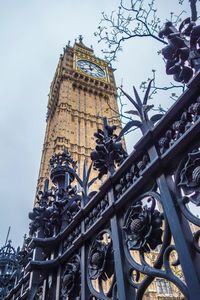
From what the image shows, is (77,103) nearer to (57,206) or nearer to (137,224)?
(57,206)

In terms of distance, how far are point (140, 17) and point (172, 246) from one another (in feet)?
10.3

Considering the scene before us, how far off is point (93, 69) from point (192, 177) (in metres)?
35.7

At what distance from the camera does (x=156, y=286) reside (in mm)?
16969

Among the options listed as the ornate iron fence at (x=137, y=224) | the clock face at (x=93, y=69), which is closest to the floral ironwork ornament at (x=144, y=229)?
the ornate iron fence at (x=137, y=224)

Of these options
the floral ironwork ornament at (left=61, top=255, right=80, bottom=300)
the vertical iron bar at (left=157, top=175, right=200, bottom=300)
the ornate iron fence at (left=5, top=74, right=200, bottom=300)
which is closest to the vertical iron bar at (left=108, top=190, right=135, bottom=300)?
the ornate iron fence at (left=5, top=74, right=200, bottom=300)

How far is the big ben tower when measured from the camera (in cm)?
2789

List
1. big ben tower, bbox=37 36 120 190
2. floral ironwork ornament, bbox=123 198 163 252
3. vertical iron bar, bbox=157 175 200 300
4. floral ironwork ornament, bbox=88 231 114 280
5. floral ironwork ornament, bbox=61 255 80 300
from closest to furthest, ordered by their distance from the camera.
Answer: vertical iron bar, bbox=157 175 200 300
floral ironwork ornament, bbox=123 198 163 252
floral ironwork ornament, bbox=88 231 114 280
floral ironwork ornament, bbox=61 255 80 300
big ben tower, bbox=37 36 120 190

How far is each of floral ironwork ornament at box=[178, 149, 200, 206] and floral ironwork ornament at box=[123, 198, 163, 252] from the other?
25 centimetres

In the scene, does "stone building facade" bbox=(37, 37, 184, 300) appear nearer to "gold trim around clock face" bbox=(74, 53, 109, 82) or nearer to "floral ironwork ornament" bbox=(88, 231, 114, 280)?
"gold trim around clock face" bbox=(74, 53, 109, 82)

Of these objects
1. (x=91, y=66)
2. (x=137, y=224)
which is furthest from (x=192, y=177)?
(x=91, y=66)

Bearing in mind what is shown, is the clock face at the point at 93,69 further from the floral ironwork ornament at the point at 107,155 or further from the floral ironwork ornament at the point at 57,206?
the floral ironwork ornament at the point at 107,155

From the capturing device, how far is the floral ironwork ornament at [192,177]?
1.43 meters

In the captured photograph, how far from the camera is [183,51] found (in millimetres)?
1800

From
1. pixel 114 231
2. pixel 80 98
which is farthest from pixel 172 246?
pixel 80 98
